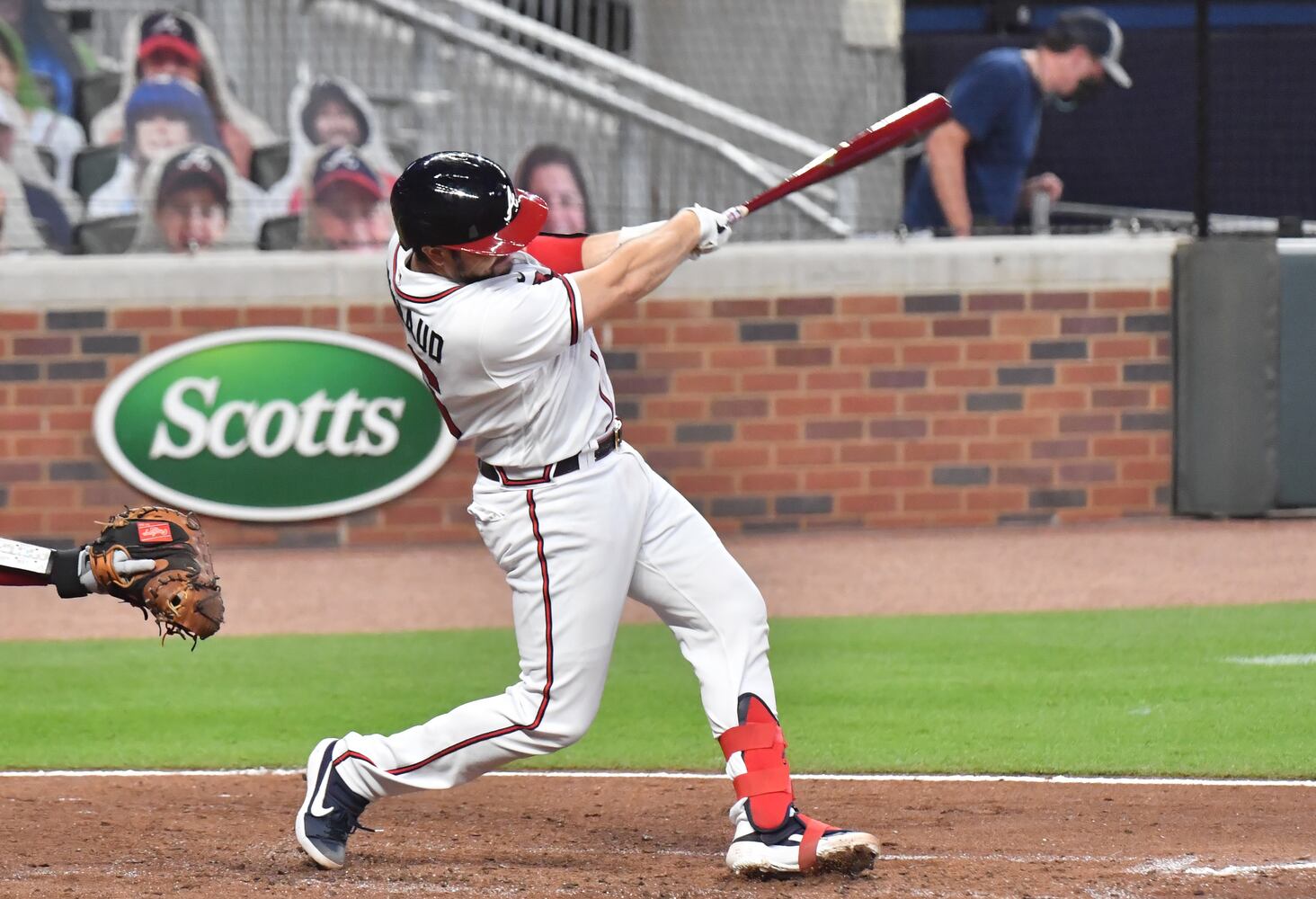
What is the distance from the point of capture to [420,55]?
11297 mm

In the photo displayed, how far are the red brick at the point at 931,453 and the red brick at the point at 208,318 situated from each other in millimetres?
3578

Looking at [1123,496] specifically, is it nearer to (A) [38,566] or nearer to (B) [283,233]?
(B) [283,233]

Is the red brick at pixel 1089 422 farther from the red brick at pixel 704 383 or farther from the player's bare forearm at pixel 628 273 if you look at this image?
the player's bare forearm at pixel 628 273

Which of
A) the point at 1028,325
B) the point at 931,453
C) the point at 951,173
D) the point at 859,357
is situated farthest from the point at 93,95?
the point at 1028,325

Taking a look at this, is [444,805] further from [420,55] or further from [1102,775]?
[420,55]

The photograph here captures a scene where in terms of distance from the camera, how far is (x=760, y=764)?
441 cm

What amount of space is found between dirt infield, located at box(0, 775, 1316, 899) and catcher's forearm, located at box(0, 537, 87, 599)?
738 mm

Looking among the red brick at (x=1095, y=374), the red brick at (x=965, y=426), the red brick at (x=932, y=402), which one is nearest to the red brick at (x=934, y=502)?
the red brick at (x=965, y=426)

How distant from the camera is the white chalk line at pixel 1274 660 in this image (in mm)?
6953

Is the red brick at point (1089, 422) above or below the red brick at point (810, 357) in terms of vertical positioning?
below

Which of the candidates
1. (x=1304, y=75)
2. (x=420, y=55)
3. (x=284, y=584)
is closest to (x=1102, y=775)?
(x=284, y=584)

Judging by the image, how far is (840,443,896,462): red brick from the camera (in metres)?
10.2

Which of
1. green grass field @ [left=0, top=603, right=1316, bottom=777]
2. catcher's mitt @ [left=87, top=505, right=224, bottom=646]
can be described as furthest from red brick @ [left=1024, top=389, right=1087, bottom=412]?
catcher's mitt @ [left=87, top=505, right=224, bottom=646]

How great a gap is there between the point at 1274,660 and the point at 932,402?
3.45 meters
